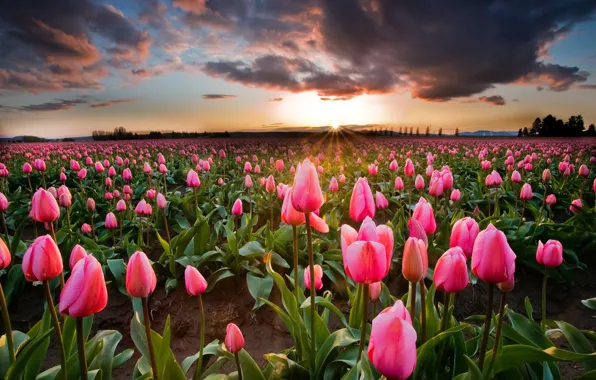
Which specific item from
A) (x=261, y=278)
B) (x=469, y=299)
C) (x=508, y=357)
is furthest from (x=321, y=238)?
(x=508, y=357)

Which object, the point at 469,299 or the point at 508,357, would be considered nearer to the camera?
the point at 508,357

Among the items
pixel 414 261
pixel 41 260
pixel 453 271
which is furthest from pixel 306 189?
pixel 41 260

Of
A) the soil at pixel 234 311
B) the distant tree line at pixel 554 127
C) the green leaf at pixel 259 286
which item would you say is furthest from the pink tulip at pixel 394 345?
the distant tree line at pixel 554 127

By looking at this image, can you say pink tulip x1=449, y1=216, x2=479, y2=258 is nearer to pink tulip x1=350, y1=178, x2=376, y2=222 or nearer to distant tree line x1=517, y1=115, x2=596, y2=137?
pink tulip x1=350, y1=178, x2=376, y2=222

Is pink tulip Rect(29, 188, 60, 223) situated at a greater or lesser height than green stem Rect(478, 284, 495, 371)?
greater

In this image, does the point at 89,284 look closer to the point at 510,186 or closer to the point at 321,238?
the point at 321,238

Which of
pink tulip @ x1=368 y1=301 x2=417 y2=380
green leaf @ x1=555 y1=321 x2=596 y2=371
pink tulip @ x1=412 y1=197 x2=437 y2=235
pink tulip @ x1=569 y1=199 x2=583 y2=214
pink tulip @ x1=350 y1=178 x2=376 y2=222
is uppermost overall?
pink tulip @ x1=350 y1=178 x2=376 y2=222

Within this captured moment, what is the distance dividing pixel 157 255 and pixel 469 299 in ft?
12.3

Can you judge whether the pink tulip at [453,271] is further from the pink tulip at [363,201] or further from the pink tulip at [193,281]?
the pink tulip at [193,281]

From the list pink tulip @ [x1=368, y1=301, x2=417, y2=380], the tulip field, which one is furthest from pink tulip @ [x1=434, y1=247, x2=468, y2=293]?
pink tulip @ [x1=368, y1=301, x2=417, y2=380]

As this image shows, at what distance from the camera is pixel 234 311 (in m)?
3.43

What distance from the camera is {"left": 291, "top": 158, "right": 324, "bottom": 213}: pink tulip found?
160cm

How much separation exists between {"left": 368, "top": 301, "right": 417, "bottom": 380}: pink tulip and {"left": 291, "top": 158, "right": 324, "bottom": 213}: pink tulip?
0.65 m

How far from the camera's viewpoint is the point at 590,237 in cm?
427
